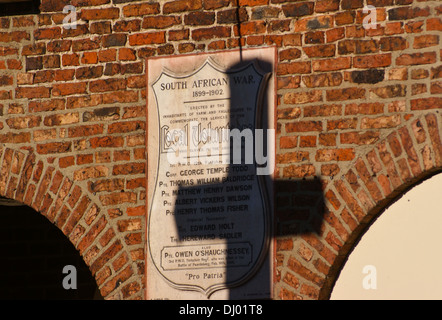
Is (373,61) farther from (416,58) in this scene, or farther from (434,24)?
(434,24)

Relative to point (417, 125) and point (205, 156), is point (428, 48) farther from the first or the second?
point (205, 156)

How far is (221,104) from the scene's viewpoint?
226 inches

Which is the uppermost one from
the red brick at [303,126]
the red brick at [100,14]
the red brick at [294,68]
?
the red brick at [100,14]

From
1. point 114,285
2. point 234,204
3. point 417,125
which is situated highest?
point 417,125

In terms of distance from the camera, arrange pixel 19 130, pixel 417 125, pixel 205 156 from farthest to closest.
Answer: pixel 19 130 → pixel 205 156 → pixel 417 125

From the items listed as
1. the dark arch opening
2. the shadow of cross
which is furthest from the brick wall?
the dark arch opening

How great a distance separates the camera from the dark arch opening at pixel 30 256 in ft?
24.8

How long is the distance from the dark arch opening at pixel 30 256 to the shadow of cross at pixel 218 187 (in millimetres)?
2119

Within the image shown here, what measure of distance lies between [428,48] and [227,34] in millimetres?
1261

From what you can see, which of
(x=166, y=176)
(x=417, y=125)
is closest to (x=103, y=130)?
(x=166, y=176)

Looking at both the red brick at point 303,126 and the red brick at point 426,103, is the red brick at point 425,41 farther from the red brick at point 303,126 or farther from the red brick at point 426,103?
the red brick at point 303,126

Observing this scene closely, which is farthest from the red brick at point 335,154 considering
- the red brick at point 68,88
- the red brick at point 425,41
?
the red brick at point 68,88

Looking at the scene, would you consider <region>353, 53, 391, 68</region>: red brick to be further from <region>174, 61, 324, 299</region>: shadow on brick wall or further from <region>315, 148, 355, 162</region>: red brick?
<region>174, 61, 324, 299</region>: shadow on brick wall

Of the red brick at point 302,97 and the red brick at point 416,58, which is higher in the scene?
the red brick at point 416,58
